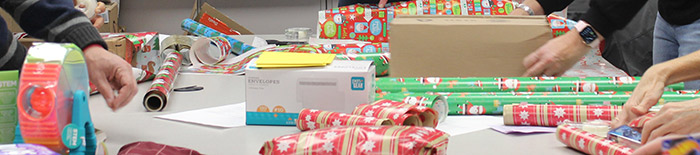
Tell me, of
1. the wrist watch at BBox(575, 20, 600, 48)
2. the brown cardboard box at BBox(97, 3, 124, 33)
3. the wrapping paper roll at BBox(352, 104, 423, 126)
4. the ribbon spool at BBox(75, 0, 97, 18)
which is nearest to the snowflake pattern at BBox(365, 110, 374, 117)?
the wrapping paper roll at BBox(352, 104, 423, 126)

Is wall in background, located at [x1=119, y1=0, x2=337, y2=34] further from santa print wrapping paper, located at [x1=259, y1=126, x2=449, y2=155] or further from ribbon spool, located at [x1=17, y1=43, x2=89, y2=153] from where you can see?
ribbon spool, located at [x1=17, y1=43, x2=89, y2=153]

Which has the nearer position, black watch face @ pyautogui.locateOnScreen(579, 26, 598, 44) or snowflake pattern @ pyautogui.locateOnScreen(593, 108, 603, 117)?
snowflake pattern @ pyautogui.locateOnScreen(593, 108, 603, 117)

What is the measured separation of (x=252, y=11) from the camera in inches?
208

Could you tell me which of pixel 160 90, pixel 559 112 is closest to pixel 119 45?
pixel 160 90

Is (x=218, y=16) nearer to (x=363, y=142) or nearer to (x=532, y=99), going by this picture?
(x=532, y=99)

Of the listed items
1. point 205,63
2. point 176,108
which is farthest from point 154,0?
point 176,108

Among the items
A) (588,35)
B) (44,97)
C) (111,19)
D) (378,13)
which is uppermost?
(111,19)

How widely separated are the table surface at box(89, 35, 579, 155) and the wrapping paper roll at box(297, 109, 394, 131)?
57 mm

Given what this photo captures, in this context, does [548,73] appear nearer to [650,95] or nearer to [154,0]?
[650,95]

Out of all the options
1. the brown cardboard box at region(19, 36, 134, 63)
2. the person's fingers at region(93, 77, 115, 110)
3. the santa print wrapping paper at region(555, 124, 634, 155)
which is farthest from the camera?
the brown cardboard box at region(19, 36, 134, 63)

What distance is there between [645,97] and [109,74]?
103cm

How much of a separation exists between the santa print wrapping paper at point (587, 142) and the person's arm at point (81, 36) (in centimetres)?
80

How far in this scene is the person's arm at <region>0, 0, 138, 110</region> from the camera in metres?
1.17

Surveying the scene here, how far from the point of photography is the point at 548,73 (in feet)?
5.73
